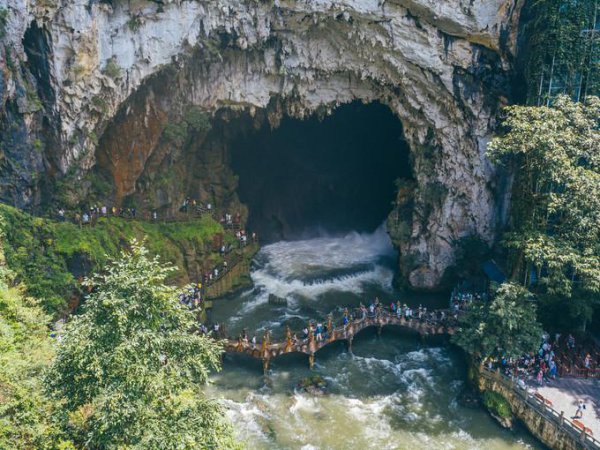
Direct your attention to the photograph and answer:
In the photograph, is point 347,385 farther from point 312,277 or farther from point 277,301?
point 312,277

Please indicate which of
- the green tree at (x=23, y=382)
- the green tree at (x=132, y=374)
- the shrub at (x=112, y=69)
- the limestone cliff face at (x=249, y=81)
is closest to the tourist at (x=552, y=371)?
the limestone cliff face at (x=249, y=81)

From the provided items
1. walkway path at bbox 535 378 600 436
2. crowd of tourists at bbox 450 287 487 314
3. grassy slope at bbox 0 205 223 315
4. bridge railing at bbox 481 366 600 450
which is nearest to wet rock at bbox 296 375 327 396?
bridge railing at bbox 481 366 600 450

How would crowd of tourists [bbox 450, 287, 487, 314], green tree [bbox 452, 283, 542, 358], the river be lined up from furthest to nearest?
crowd of tourists [bbox 450, 287, 487, 314] → green tree [bbox 452, 283, 542, 358] → the river

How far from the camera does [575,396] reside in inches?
853

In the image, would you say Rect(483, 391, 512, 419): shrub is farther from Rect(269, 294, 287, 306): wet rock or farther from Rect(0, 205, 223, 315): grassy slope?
Rect(0, 205, 223, 315): grassy slope

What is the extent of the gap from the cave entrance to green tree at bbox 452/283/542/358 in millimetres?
17919

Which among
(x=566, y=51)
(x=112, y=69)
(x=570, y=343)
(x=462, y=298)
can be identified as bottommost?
(x=570, y=343)

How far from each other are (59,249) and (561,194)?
72.1ft

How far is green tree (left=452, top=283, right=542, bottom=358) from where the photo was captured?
22422 mm

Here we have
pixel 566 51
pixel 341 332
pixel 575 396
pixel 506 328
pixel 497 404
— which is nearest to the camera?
pixel 575 396

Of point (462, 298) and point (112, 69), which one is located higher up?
point (112, 69)

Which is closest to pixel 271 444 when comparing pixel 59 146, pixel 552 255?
pixel 552 255

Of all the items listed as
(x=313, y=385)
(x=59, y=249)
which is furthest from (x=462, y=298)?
(x=59, y=249)

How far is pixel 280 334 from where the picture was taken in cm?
2819
